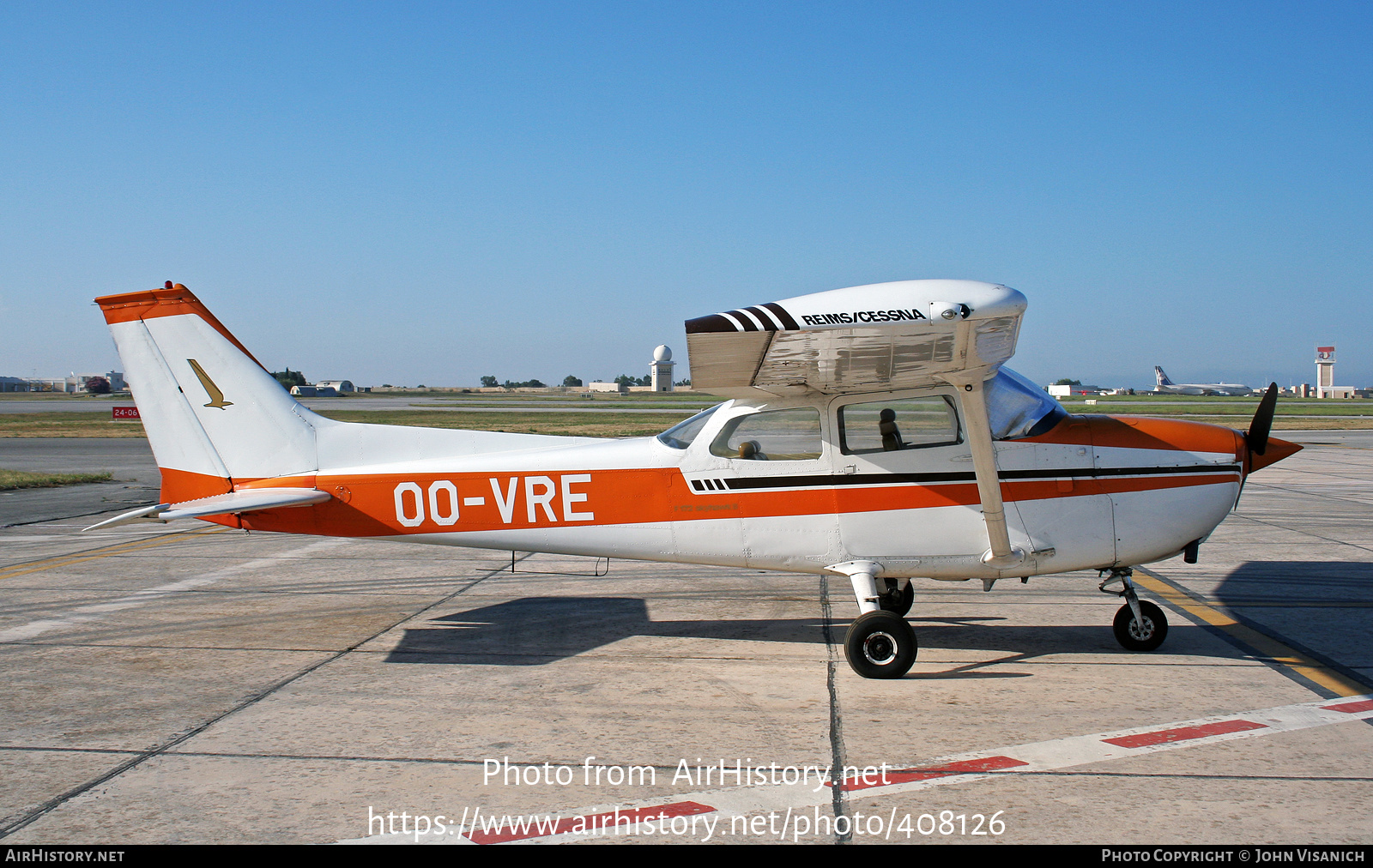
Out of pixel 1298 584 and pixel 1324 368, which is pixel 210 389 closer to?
pixel 1298 584

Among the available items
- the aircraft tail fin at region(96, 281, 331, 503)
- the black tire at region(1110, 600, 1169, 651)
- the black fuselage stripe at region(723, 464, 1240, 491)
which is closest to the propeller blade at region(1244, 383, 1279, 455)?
the black fuselage stripe at region(723, 464, 1240, 491)

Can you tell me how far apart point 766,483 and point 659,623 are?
175 centimetres

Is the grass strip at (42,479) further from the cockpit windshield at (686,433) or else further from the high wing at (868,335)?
the high wing at (868,335)

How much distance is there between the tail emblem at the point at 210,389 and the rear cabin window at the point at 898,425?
15.0 ft

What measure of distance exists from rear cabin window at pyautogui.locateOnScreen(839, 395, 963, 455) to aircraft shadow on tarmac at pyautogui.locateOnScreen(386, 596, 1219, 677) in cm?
152

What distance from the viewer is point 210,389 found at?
6703 mm

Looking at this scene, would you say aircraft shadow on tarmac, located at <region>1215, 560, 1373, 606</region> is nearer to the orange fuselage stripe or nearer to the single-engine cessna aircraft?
the single-engine cessna aircraft

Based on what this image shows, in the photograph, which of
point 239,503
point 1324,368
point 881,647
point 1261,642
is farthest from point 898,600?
point 1324,368

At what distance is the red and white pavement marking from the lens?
3.57 meters

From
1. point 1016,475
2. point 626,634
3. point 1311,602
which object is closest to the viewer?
point 1016,475

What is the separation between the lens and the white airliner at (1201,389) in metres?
125

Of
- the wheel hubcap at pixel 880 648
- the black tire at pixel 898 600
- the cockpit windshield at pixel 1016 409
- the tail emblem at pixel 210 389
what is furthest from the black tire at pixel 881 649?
the tail emblem at pixel 210 389

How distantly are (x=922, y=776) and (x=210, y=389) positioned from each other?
18.6ft

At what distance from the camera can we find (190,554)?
416 inches
